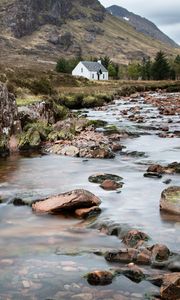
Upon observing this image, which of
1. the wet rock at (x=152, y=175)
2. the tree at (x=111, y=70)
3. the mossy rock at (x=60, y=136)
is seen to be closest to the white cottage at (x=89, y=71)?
the tree at (x=111, y=70)

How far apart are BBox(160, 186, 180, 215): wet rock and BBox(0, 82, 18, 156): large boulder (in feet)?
48.9

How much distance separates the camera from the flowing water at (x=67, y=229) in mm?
9633

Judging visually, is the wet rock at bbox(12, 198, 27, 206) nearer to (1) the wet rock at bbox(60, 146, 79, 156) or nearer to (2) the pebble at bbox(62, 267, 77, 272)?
(2) the pebble at bbox(62, 267, 77, 272)

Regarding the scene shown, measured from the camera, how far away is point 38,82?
208ft

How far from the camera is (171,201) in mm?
15000

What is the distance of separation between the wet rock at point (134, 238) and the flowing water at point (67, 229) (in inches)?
10.0

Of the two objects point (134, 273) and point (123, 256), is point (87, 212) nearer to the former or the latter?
point (123, 256)

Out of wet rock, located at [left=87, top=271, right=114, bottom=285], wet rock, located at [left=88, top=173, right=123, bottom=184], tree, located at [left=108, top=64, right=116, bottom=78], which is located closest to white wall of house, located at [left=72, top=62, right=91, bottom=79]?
tree, located at [left=108, top=64, right=116, bottom=78]

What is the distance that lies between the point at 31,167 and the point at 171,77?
467 feet

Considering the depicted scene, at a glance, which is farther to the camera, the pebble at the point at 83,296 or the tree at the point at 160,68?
the tree at the point at 160,68

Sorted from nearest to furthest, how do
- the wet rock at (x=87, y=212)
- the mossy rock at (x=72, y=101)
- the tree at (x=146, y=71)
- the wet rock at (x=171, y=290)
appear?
the wet rock at (x=171, y=290) → the wet rock at (x=87, y=212) → the mossy rock at (x=72, y=101) → the tree at (x=146, y=71)

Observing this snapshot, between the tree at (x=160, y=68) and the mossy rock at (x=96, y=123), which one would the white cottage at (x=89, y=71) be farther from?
the mossy rock at (x=96, y=123)

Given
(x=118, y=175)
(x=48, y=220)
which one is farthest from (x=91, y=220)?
(x=118, y=175)

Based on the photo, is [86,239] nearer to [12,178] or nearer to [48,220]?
[48,220]
